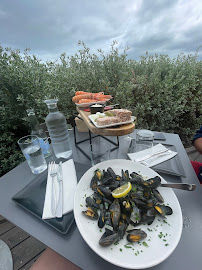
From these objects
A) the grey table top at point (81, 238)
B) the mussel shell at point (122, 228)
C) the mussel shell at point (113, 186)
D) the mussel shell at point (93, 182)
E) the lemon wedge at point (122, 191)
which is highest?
the lemon wedge at point (122, 191)

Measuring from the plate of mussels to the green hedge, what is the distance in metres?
1.28

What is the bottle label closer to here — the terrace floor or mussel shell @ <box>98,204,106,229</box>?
mussel shell @ <box>98,204,106,229</box>

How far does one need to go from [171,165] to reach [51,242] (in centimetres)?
67

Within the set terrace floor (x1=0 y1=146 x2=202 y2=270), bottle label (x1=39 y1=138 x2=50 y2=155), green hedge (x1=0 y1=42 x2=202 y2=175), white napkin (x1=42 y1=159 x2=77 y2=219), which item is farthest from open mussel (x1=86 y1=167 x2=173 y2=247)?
green hedge (x1=0 y1=42 x2=202 y2=175)

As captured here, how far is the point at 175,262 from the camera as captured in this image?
0.38m

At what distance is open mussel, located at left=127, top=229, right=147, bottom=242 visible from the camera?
1.25 feet

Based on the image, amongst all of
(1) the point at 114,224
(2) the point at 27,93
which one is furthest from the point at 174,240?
(2) the point at 27,93

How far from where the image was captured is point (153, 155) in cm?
80

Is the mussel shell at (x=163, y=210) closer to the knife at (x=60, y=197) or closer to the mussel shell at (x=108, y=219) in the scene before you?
the mussel shell at (x=108, y=219)

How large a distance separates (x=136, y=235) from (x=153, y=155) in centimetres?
50

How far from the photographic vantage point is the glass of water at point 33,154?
724 mm

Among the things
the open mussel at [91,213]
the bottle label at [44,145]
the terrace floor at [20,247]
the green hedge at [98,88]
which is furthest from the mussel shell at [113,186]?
the green hedge at [98,88]

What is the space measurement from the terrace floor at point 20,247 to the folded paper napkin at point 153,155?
1077mm

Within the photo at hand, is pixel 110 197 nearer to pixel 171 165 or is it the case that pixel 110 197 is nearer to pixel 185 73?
pixel 171 165
